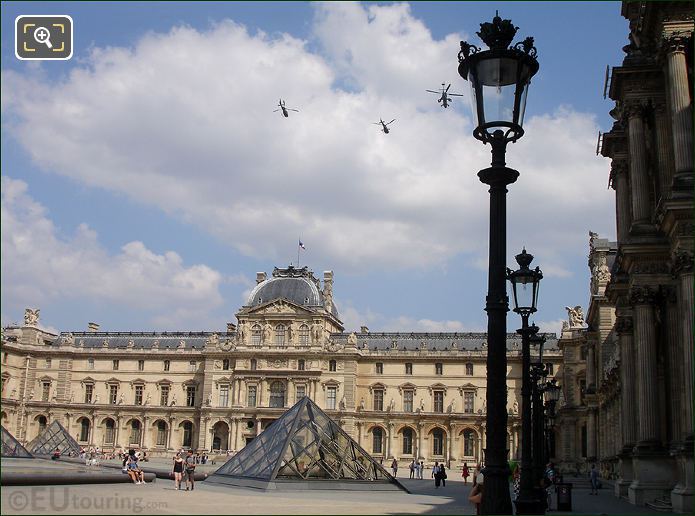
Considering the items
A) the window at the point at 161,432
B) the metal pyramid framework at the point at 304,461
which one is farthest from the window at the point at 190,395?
the metal pyramid framework at the point at 304,461

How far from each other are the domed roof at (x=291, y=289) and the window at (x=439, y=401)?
1367 centimetres

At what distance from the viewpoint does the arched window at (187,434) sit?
3056 inches

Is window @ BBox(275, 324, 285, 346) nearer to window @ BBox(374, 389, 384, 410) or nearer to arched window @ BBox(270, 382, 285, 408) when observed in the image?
arched window @ BBox(270, 382, 285, 408)

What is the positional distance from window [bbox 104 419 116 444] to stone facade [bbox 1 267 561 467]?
99mm

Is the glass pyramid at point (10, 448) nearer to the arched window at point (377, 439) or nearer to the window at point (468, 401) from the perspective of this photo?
the arched window at point (377, 439)

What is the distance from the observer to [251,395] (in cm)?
7588

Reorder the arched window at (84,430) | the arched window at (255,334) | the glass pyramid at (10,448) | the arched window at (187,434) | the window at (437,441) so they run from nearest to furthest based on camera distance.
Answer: the glass pyramid at (10,448)
the window at (437,441)
the arched window at (255,334)
the arched window at (187,434)
the arched window at (84,430)

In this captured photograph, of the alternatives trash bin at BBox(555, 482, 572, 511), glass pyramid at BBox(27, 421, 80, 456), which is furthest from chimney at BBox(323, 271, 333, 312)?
trash bin at BBox(555, 482, 572, 511)

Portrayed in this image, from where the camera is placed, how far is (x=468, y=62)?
9.12 metres

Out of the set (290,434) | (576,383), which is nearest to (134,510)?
(290,434)

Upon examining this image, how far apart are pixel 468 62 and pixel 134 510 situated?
25.9 ft

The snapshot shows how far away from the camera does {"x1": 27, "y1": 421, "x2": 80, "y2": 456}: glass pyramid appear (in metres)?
48.5

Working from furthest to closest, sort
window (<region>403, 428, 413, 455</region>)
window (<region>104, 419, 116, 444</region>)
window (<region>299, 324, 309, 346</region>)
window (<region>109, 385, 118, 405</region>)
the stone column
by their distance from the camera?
window (<region>109, 385, 118, 405</region>), window (<region>104, 419, 116, 444</region>), window (<region>299, 324, 309, 346</region>), window (<region>403, 428, 413, 455</region>), the stone column

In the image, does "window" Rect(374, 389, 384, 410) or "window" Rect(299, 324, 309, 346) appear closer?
"window" Rect(374, 389, 384, 410)
